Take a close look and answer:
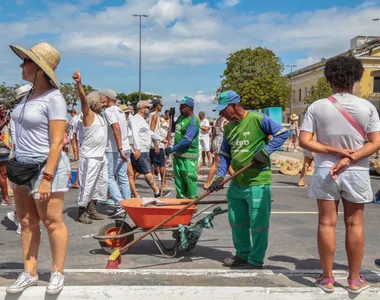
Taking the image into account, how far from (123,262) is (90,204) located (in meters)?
2.40

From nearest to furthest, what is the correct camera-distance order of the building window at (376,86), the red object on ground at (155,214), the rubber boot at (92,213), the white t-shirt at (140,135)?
the red object on ground at (155,214), the rubber boot at (92,213), the white t-shirt at (140,135), the building window at (376,86)

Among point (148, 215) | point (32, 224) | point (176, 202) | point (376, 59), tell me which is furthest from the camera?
point (376, 59)

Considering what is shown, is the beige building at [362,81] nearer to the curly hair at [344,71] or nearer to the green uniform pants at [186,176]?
the green uniform pants at [186,176]

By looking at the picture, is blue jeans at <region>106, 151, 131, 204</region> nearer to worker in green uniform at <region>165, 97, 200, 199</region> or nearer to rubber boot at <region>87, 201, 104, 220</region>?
rubber boot at <region>87, 201, 104, 220</region>

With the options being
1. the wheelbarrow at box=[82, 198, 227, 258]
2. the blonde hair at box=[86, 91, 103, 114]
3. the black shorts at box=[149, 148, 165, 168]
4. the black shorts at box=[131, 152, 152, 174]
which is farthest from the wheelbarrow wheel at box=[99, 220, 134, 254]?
the black shorts at box=[149, 148, 165, 168]

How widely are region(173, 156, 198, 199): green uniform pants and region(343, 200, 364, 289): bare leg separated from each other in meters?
3.70

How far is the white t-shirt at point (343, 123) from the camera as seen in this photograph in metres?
3.80

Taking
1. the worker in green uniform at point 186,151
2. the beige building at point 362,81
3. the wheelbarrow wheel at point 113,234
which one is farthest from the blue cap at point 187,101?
the beige building at point 362,81

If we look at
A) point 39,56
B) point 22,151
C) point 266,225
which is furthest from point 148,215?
point 39,56

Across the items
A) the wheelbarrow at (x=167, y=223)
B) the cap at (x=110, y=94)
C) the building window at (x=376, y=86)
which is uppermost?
the building window at (x=376, y=86)

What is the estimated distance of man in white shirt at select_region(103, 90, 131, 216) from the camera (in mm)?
7648

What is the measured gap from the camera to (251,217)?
15.6 feet

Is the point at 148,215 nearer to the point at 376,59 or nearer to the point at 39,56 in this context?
the point at 39,56

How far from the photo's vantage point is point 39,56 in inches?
153
